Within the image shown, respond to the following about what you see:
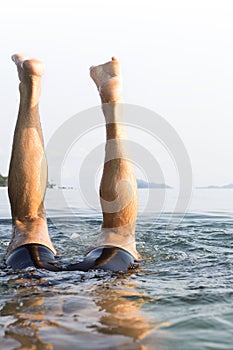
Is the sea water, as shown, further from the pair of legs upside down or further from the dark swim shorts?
the pair of legs upside down

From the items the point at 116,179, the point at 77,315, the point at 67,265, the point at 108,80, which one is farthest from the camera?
the point at 108,80

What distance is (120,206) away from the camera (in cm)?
429

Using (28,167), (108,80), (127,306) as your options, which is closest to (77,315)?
(127,306)

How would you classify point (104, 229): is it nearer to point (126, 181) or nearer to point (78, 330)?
point (126, 181)

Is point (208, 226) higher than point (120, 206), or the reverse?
point (120, 206)

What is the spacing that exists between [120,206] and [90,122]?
4.68 ft

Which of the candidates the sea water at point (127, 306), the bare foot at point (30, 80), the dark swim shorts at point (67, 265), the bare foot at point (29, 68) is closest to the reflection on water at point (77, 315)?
the sea water at point (127, 306)

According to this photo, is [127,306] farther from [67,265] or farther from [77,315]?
[67,265]

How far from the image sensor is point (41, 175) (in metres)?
4.38

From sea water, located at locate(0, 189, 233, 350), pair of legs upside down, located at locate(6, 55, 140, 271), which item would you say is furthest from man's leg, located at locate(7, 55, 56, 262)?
sea water, located at locate(0, 189, 233, 350)

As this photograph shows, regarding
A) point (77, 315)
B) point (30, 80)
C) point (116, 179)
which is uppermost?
point (30, 80)

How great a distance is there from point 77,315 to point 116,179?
1589 mm

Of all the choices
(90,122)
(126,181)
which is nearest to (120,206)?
(126,181)

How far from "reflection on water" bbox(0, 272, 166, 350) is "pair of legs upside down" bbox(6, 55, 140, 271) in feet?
2.30
